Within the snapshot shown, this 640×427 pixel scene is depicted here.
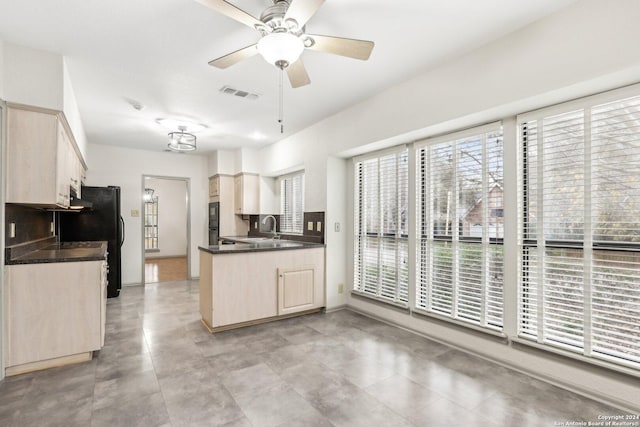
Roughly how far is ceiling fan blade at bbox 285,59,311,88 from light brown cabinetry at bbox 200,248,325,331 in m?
1.96

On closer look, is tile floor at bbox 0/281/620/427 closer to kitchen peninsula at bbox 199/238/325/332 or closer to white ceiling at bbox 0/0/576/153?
kitchen peninsula at bbox 199/238/325/332

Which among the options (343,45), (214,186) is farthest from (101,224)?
(343,45)

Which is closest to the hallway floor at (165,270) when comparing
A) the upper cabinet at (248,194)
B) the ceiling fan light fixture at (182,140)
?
the upper cabinet at (248,194)

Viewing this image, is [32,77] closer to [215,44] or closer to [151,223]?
[215,44]

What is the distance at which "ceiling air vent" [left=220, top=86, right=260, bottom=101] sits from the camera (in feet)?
10.8

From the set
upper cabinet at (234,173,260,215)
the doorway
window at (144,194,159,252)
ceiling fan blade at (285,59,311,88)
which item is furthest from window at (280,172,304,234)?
window at (144,194,159,252)

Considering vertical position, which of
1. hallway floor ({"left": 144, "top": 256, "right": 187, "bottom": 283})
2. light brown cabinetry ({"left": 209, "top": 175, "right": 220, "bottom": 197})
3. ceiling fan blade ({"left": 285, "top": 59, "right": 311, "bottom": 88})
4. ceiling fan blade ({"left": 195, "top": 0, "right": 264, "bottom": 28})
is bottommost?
hallway floor ({"left": 144, "top": 256, "right": 187, "bottom": 283})

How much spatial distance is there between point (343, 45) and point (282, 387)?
7.74 ft

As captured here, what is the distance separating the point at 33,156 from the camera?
99.4 inches

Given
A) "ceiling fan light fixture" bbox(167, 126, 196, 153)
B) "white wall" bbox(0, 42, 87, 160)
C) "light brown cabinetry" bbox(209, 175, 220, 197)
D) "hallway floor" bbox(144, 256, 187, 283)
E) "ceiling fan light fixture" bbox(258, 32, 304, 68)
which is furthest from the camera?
"hallway floor" bbox(144, 256, 187, 283)

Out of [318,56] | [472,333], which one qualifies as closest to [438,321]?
[472,333]

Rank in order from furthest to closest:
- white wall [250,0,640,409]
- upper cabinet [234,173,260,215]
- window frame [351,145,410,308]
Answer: upper cabinet [234,173,260,215]
window frame [351,145,410,308]
white wall [250,0,640,409]

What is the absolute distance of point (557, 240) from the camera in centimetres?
233

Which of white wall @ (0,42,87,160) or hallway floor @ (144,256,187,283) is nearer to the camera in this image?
white wall @ (0,42,87,160)
